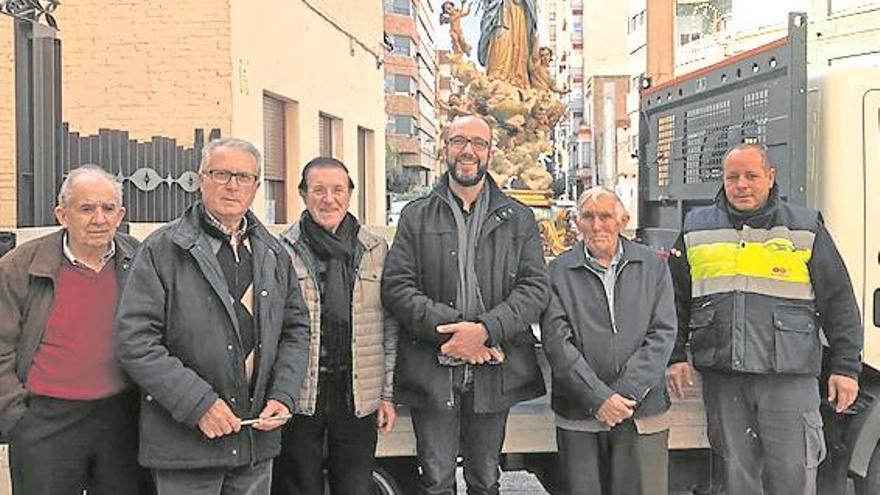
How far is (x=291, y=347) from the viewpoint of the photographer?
3.63 metres

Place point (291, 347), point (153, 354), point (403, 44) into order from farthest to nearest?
point (403, 44), point (291, 347), point (153, 354)

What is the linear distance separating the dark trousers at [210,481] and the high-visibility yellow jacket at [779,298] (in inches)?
79.1

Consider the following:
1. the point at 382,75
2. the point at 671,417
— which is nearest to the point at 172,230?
the point at 671,417

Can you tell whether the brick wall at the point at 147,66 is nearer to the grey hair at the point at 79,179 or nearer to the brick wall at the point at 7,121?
the brick wall at the point at 7,121

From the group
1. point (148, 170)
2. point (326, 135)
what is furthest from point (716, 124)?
point (326, 135)

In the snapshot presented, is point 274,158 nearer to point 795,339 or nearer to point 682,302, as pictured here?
point 682,302

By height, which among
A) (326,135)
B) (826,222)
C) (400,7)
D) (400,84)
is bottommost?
(826,222)

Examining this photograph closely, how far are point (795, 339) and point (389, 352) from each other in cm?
170

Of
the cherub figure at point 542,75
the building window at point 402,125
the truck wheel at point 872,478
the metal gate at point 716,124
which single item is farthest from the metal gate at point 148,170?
the building window at point 402,125

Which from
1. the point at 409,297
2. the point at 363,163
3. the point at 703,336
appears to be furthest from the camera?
the point at 363,163

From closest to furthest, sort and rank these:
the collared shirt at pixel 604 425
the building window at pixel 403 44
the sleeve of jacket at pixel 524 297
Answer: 1. the sleeve of jacket at pixel 524 297
2. the collared shirt at pixel 604 425
3. the building window at pixel 403 44

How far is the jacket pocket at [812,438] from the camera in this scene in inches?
167

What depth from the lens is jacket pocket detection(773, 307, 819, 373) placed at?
4.17 meters

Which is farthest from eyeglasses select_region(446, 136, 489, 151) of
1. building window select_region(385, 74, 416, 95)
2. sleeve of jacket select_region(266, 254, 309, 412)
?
building window select_region(385, 74, 416, 95)
